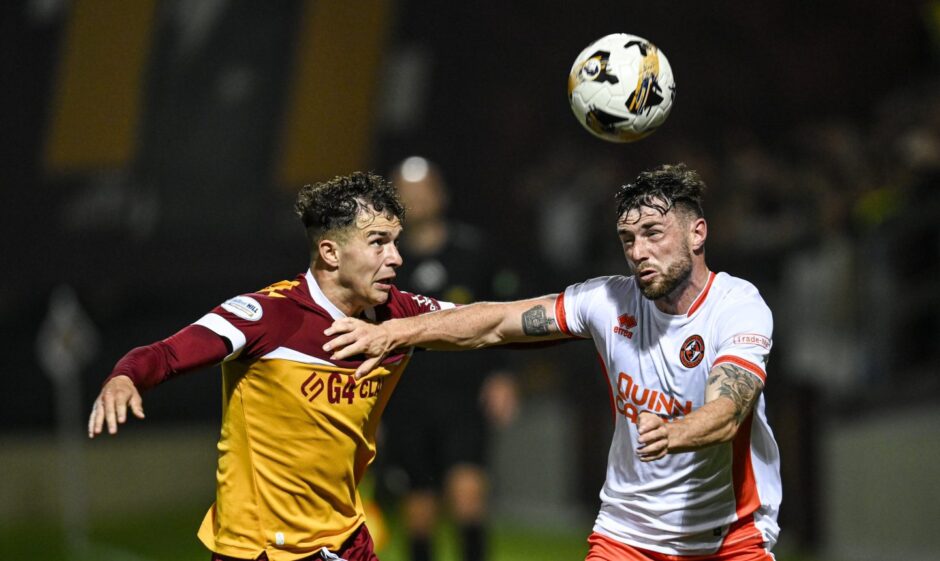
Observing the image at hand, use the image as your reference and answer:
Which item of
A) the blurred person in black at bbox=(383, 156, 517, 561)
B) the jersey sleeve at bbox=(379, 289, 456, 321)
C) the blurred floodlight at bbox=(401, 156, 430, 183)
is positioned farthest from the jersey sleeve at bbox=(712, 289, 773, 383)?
the blurred floodlight at bbox=(401, 156, 430, 183)

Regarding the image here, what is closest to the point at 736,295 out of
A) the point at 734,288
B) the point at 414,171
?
the point at 734,288

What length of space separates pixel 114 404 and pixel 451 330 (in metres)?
1.22

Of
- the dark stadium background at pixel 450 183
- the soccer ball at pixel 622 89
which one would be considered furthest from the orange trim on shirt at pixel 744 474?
the dark stadium background at pixel 450 183

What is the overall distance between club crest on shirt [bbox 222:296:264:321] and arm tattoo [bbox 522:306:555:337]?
0.92 meters

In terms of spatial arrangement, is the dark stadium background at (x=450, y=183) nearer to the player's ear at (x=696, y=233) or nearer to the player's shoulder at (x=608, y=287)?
the player's shoulder at (x=608, y=287)

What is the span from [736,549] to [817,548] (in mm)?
4437

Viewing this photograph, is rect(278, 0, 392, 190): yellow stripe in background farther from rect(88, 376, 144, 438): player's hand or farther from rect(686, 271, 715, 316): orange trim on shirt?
rect(88, 376, 144, 438): player's hand

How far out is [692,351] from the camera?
13.7 ft

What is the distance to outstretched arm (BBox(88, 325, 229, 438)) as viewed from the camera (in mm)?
3594

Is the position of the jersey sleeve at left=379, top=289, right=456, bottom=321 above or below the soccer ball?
below

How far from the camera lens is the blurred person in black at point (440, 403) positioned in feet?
22.5

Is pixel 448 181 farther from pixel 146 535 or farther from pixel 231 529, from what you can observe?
pixel 231 529

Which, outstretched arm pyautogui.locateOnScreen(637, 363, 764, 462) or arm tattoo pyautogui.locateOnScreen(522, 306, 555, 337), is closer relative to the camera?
outstretched arm pyautogui.locateOnScreen(637, 363, 764, 462)

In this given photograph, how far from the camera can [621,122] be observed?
14.8 ft
